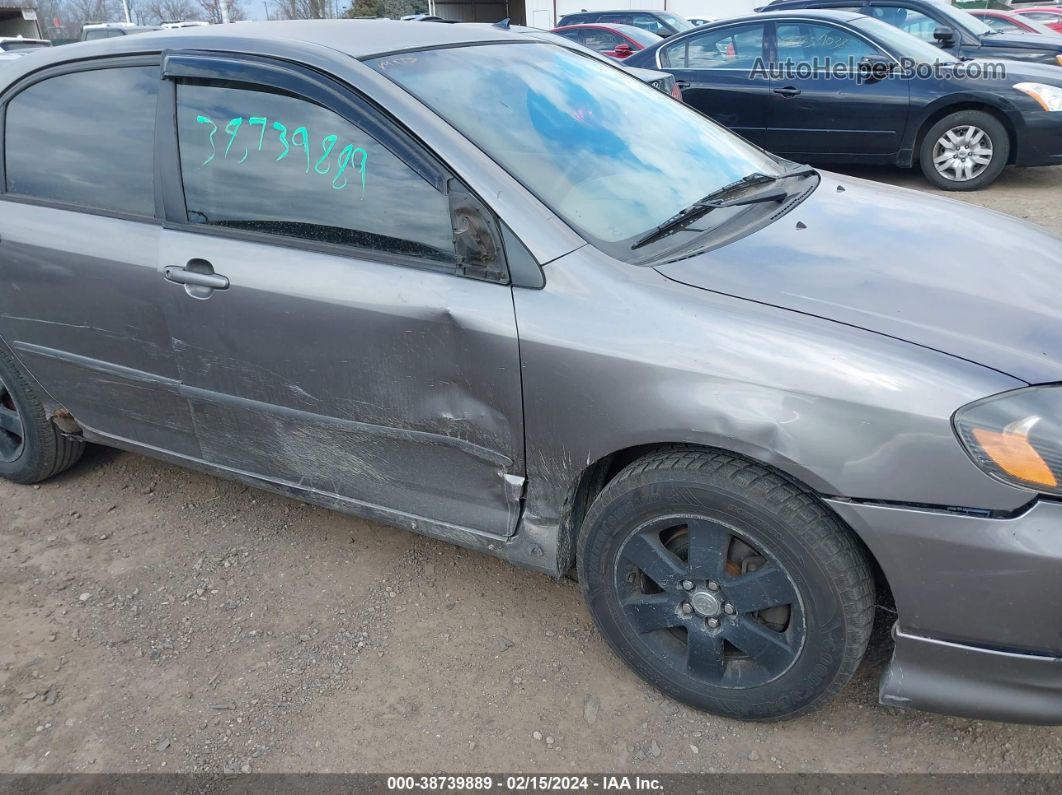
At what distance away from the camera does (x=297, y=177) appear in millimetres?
2434

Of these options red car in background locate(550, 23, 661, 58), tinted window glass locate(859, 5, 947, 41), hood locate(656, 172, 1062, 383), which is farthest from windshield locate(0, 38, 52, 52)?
hood locate(656, 172, 1062, 383)

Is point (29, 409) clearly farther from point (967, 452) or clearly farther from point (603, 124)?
point (967, 452)

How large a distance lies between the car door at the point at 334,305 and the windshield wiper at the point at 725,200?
492 mm

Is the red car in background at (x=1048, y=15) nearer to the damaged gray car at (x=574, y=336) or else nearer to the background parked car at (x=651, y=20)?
the background parked car at (x=651, y=20)

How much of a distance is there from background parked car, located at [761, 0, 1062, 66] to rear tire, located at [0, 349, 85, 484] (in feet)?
27.9

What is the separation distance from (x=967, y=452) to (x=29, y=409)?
326cm

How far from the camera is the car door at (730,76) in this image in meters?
7.84

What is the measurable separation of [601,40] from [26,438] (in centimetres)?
1225

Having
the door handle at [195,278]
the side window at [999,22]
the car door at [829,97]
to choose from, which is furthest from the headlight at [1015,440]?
the side window at [999,22]

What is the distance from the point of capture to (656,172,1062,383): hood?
6.20 feet

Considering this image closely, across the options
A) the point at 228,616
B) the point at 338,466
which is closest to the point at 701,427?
the point at 338,466

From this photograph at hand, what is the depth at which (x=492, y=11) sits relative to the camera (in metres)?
35.2

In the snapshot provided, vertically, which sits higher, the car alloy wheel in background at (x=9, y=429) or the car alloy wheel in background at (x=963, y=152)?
the car alloy wheel in background at (x=963, y=152)

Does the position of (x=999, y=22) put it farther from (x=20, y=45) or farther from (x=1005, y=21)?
(x=20, y=45)
